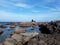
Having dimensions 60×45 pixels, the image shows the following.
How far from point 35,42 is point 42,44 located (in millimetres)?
831

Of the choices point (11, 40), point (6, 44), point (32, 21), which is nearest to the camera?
point (6, 44)

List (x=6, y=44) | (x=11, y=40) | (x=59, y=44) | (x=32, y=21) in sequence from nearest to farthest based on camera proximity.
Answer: (x=59, y=44) → (x=6, y=44) → (x=11, y=40) → (x=32, y=21)

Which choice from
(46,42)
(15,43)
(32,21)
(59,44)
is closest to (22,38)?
(15,43)

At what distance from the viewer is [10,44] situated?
14898 mm

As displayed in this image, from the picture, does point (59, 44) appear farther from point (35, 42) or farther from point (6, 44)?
point (6, 44)

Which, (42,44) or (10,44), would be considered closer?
(42,44)

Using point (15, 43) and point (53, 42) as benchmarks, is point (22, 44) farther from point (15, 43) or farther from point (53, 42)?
point (53, 42)

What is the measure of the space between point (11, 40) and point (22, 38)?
169 centimetres

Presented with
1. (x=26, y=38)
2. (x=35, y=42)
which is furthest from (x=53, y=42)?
(x=26, y=38)

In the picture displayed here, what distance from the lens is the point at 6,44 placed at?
14.9 m

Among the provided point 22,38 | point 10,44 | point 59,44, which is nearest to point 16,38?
point 22,38

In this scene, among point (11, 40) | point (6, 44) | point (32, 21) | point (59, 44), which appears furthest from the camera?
point (32, 21)

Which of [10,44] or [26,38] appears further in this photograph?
[26,38]

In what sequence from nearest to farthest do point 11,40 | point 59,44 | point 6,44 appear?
1. point 59,44
2. point 6,44
3. point 11,40
